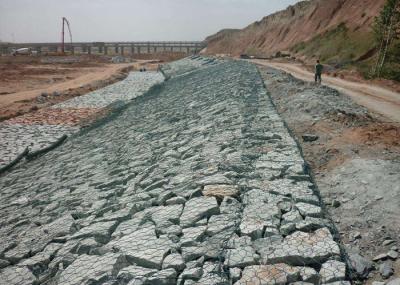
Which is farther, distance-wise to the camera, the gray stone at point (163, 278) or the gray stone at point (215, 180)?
the gray stone at point (215, 180)

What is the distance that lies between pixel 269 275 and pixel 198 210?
227 centimetres

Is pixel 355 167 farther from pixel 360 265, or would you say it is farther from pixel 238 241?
pixel 238 241

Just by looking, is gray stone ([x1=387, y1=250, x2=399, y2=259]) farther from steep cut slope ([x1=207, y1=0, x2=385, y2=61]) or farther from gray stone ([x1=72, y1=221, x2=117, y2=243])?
steep cut slope ([x1=207, y1=0, x2=385, y2=61])

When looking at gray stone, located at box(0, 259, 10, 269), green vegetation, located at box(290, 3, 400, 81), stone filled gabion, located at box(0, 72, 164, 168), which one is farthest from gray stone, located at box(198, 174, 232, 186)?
green vegetation, located at box(290, 3, 400, 81)

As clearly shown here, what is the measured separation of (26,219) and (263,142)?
21.4 ft

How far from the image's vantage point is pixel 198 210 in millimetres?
7094

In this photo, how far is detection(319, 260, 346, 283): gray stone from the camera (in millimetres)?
4980

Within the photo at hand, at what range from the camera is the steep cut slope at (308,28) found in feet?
134

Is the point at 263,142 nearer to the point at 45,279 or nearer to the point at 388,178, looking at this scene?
the point at 388,178

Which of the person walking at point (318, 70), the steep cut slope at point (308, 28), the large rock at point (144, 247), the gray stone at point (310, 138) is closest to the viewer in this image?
the large rock at point (144, 247)

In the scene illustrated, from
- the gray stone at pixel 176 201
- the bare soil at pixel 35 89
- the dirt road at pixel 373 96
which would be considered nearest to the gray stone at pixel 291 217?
the gray stone at pixel 176 201

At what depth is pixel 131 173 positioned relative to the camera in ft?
37.3

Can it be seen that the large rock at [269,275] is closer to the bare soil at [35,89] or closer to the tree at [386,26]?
the bare soil at [35,89]

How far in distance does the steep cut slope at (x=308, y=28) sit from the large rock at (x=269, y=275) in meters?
34.0
